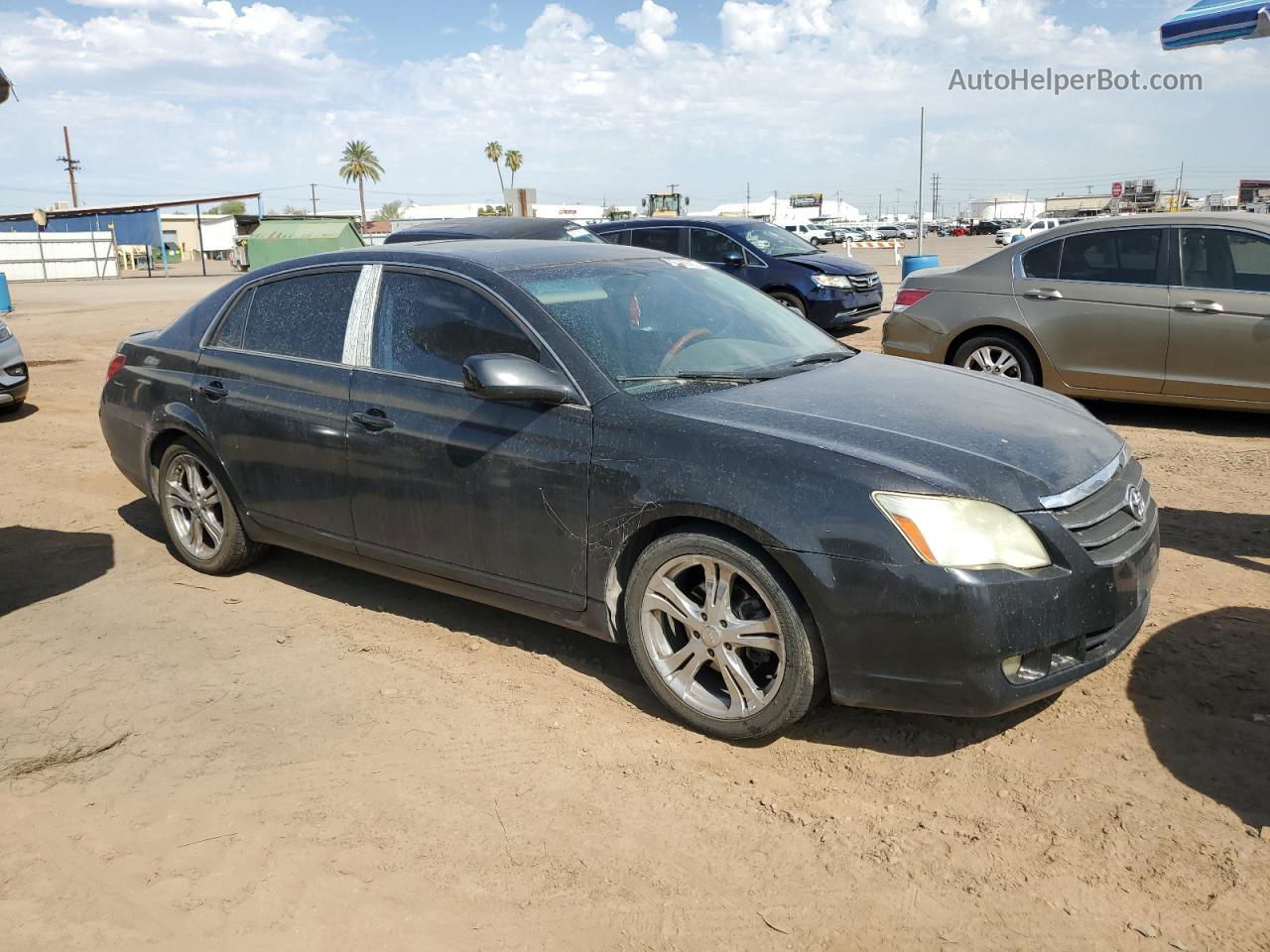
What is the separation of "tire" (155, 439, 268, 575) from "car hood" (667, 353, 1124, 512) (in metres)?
2.65

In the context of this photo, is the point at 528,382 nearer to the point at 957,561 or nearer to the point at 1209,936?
the point at 957,561

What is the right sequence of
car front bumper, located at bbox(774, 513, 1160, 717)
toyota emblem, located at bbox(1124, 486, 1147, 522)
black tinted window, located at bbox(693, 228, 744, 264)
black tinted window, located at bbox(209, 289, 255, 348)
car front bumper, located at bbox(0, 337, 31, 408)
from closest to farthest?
car front bumper, located at bbox(774, 513, 1160, 717), toyota emblem, located at bbox(1124, 486, 1147, 522), black tinted window, located at bbox(209, 289, 255, 348), car front bumper, located at bbox(0, 337, 31, 408), black tinted window, located at bbox(693, 228, 744, 264)

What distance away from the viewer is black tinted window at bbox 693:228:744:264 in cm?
1427

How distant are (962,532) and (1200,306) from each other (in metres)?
5.51

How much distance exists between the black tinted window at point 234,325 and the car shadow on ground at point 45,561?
1485mm

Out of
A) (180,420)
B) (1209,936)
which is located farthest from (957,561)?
(180,420)

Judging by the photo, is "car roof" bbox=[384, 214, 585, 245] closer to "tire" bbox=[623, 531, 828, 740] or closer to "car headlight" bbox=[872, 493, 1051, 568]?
"tire" bbox=[623, 531, 828, 740]

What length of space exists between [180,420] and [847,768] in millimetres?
3676

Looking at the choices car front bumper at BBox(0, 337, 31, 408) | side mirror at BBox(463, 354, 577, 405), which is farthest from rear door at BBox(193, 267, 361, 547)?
car front bumper at BBox(0, 337, 31, 408)

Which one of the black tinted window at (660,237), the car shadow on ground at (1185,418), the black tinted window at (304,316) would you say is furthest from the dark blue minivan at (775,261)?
the black tinted window at (304,316)

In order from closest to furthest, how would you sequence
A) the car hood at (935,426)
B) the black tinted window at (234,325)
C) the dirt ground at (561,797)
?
1. the dirt ground at (561,797)
2. the car hood at (935,426)
3. the black tinted window at (234,325)

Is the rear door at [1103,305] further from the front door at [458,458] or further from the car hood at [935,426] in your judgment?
the front door at [458,458]

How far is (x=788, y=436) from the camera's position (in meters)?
3.44

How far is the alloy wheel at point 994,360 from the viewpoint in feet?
27.9
